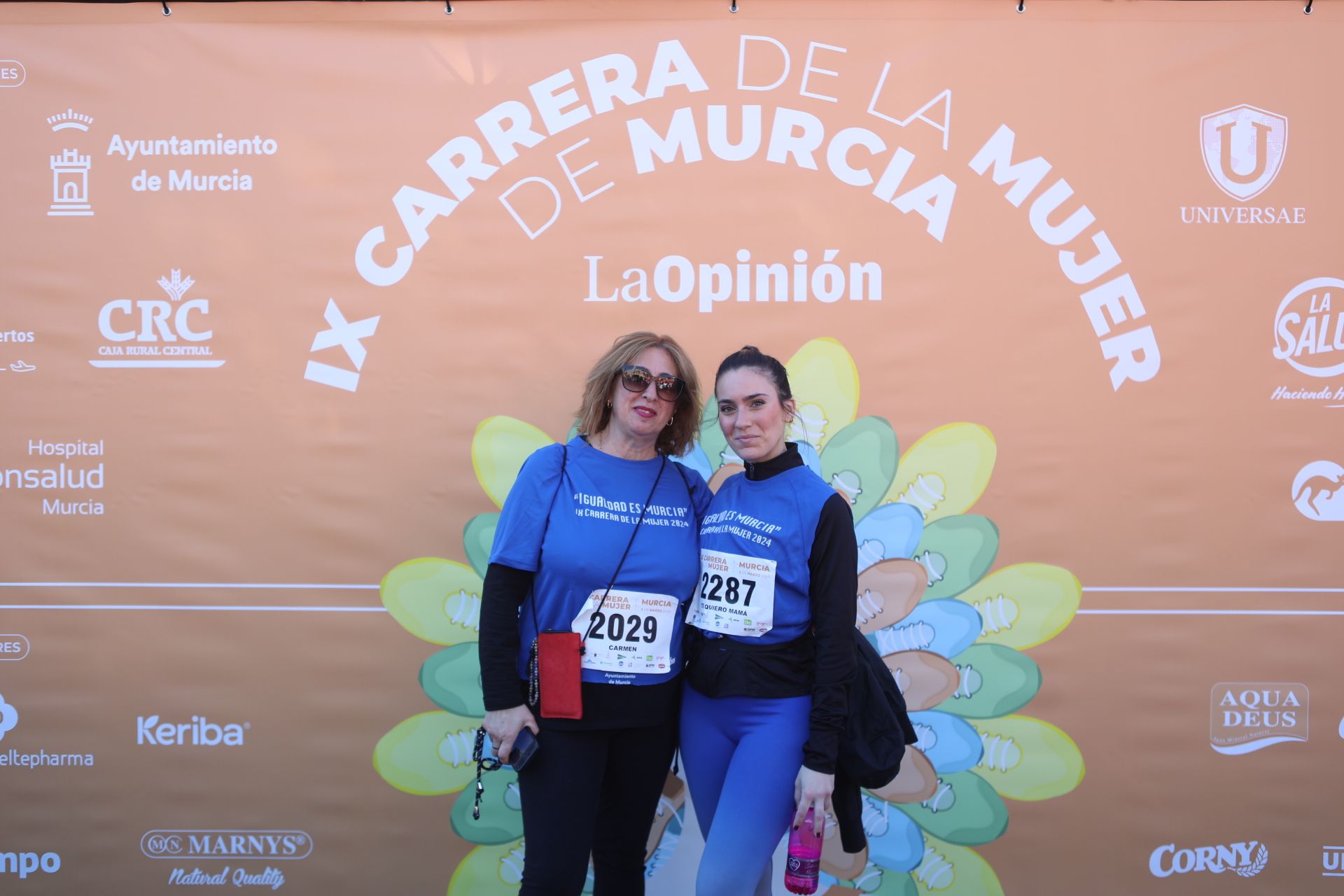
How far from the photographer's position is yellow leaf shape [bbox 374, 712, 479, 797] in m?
2.81

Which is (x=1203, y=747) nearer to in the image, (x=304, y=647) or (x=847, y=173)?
(x=847, y=173)

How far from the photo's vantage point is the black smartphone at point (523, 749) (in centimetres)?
198

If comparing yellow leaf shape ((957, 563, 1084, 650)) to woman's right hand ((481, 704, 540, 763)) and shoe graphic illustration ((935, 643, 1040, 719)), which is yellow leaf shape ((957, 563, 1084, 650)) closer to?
shoe graphic illustration ((935, 643, 1040, 719))

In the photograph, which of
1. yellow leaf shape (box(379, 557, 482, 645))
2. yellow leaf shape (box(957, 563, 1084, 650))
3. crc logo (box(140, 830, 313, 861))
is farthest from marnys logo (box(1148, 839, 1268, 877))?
crc logo (box(140, 830, 313, 861))

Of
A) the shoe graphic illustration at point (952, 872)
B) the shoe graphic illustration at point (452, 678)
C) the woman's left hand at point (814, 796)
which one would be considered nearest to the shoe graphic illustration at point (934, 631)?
the shoe graphic illustration at point (952, 872)

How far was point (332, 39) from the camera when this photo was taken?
2814 millimetres

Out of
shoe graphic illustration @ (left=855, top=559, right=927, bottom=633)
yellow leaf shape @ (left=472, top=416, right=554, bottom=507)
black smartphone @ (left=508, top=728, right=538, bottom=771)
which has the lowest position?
black smartphone @ (left=508, top=728, right=538, bottom=771)

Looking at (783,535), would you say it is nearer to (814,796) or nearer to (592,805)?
(814,796)

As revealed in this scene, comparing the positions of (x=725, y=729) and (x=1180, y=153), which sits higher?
(x=1180, y=153)

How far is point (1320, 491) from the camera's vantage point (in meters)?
2.79

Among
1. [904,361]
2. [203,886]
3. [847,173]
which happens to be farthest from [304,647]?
[847,173]

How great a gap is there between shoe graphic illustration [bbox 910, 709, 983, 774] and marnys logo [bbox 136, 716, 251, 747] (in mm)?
2190

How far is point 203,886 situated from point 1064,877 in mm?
2787

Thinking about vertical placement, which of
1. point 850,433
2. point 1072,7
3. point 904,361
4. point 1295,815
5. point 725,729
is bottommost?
point 1295,815
